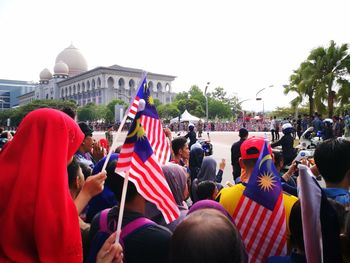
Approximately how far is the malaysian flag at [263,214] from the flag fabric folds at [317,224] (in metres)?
0.84

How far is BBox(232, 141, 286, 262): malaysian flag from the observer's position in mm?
2428

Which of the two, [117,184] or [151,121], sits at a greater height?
[151,121]

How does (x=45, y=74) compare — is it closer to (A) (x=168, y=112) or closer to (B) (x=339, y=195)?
(A) (x=168, y=112)

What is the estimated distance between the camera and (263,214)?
2449mm

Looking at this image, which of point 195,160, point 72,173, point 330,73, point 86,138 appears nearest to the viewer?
point 72,173

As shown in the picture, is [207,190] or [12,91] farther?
[12,91]

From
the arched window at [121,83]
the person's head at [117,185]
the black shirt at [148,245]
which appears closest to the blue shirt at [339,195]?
the black shirt at [148,245]

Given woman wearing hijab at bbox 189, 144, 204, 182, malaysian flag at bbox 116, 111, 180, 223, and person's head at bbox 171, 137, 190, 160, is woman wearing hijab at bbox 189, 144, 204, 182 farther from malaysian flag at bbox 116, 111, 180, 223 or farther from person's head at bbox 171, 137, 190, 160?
malaysian flag at bbox 116, 111, 180, 223

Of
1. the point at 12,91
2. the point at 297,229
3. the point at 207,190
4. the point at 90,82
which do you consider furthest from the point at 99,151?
the point at 12,91

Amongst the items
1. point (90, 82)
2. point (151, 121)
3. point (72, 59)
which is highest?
point (72, 59)

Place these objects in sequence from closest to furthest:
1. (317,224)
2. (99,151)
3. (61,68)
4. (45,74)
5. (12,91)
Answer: (317,224) < (99,151) < (61,68) < (45,74) < (12,91)

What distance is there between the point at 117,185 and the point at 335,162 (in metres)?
1.50

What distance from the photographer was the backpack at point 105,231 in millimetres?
1974

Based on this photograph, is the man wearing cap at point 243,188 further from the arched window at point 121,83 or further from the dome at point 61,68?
the dome at point 61,68
